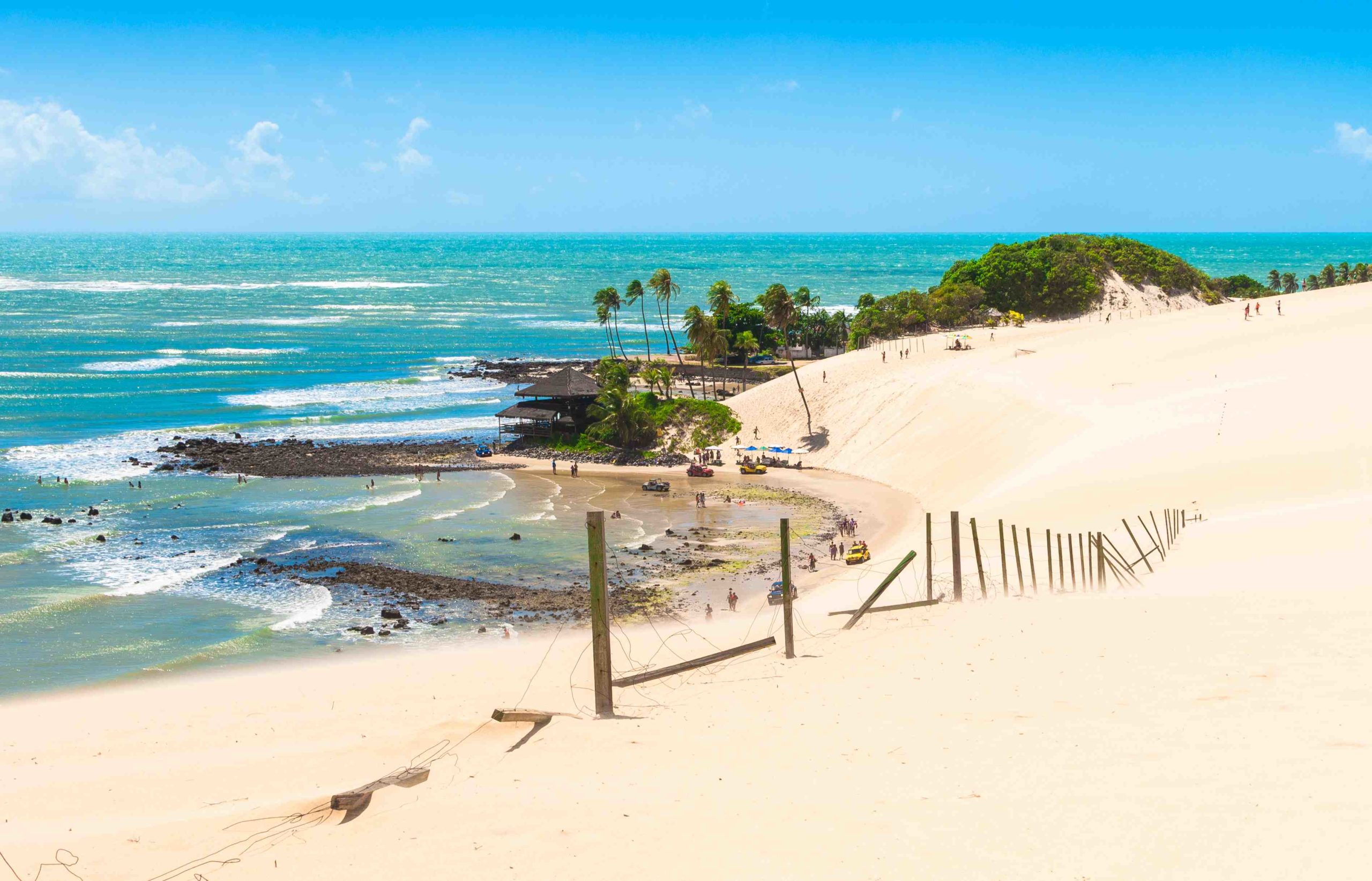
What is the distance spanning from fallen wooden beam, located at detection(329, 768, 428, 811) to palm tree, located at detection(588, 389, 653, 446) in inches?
1647

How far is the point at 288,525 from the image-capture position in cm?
3947

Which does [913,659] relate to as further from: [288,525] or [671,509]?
[288,525]

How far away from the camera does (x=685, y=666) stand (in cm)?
1434

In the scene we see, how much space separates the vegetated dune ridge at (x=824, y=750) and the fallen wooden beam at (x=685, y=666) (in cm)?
29

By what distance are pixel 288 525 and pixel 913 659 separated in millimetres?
30867

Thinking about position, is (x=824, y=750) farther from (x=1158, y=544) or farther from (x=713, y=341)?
(x=713, y=341)

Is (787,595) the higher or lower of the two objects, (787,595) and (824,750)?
the higher

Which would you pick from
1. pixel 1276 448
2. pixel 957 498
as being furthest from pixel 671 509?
pixel 1276 448

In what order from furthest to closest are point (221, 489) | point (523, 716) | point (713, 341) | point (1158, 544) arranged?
point (713, 341)
point (221, 489)
point (1158, 544)
point (523, 716)

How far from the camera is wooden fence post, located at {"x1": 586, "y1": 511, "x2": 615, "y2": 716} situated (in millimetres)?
12242

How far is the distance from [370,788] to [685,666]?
200 inches

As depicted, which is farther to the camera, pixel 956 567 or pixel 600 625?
pixel 956 567

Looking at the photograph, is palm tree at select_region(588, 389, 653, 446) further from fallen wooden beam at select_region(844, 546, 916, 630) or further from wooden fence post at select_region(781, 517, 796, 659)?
wooden fence post at select_region(781, 517, 796, 659)

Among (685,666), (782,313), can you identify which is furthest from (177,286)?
(685,666)
